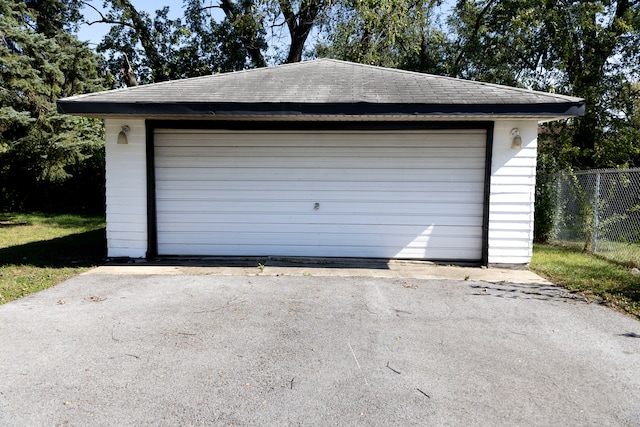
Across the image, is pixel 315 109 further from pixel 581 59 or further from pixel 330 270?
pixel 581 59

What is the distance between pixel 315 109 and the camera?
21.4 ft

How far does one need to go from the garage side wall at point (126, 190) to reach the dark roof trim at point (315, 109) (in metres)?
0.71

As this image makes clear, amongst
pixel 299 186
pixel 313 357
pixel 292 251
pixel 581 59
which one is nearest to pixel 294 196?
pixel 299 186

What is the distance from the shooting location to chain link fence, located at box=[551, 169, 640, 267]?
8.24m

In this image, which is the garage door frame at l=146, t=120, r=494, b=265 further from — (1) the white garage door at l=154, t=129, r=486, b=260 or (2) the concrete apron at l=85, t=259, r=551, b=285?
(2) the concrete apron at l=85, t=259, r=551, b=285

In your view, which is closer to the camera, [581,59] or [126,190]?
[126,190]

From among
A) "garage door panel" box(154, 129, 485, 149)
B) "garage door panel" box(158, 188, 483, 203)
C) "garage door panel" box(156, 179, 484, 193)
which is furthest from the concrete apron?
"garage door panel" box(154, 129, 485, 149)

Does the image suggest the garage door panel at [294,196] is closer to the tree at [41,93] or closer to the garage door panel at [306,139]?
the garage door panel at [306,139]

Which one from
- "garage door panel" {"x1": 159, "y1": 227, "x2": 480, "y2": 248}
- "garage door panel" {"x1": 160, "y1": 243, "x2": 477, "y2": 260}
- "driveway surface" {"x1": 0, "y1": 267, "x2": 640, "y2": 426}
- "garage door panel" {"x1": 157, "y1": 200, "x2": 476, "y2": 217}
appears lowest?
"driveway surface" {"x1": 0, "y1": 267, "x2": 640, "y2": 426}

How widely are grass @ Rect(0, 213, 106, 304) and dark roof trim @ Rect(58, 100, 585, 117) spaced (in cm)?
242

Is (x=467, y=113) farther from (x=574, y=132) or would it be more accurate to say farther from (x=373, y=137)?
(x=574, y=132)

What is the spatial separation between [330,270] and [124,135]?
3922 mm

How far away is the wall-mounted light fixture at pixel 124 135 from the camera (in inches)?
286

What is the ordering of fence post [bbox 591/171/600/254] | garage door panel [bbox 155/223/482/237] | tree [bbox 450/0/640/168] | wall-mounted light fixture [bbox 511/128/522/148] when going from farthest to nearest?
tree [bbox 450/0/640/168] < fence post [bbox 591/171/600/254] < garage door panel [bbox 155/223/482/237] < wall-mounted light fixture [bbox 511/128/522/148]
